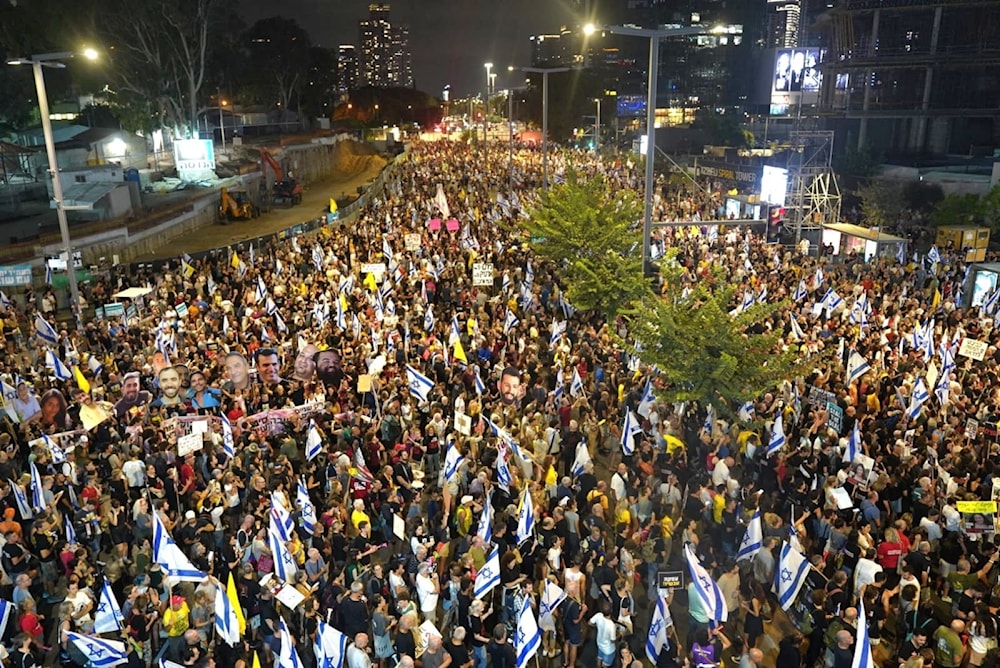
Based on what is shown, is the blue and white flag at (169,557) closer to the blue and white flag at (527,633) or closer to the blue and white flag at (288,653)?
the blue and white flag at (288,653)

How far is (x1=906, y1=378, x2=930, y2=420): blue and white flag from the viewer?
1340 cm

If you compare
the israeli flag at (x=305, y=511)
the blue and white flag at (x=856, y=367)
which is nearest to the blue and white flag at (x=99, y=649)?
Result: the israeli flag at (x=305, y=511)

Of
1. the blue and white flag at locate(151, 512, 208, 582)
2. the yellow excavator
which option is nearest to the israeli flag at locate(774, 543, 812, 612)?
the blue and white flag at locate(151, 512, 208, 582)

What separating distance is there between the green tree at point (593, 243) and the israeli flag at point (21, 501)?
12.4 metres

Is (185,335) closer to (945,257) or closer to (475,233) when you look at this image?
(475,233)

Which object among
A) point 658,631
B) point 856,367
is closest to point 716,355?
point 856,367

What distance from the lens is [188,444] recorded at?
12.6 metres

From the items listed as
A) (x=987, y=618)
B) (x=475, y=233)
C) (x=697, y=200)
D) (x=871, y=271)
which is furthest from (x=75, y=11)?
(x=987, y=618)

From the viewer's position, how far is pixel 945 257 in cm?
2755

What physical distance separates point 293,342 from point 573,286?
23.0 ft

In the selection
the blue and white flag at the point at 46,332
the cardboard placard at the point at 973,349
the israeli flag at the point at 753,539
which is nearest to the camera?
the israeli flag at the point at 753,539

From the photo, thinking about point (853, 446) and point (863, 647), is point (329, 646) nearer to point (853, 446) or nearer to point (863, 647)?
point (863, 647)

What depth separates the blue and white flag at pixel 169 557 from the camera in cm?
932

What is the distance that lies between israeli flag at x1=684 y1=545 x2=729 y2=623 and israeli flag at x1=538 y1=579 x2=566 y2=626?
142 centimetres
